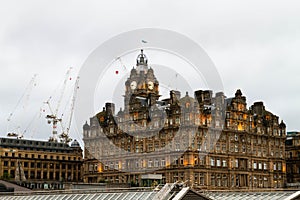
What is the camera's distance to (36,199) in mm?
77188

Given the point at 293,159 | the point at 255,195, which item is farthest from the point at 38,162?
the point at 255,195

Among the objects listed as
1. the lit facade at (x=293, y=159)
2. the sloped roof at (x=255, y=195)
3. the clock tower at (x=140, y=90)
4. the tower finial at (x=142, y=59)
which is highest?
the tower finial at (x=142, y=59)

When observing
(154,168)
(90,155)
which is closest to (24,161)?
(90,155)

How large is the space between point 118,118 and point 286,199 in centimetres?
9313

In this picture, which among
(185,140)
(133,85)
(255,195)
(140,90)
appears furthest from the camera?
(133,85)

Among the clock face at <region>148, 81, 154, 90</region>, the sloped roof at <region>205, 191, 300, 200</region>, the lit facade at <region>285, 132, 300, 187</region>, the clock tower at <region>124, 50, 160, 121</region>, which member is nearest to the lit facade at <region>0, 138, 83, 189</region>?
the clock tower at <region>124, 50, 160, 121</region>

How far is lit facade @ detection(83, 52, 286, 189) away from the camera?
142m

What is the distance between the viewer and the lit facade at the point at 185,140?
14225 centimetres

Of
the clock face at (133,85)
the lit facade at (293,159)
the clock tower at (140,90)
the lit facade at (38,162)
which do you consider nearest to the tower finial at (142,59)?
the clock tower at (140,90)

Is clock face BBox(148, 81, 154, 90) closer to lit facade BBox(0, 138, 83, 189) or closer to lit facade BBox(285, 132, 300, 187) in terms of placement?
lit facade BBox(0, 138, 83, 189)

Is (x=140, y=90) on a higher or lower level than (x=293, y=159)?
higher

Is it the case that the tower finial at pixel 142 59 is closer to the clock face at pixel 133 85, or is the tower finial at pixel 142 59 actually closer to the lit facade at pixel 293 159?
the clock face at pixel 133 85

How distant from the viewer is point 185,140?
141250 millimetres

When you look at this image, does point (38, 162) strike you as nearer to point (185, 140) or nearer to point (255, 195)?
point (185, 140)
